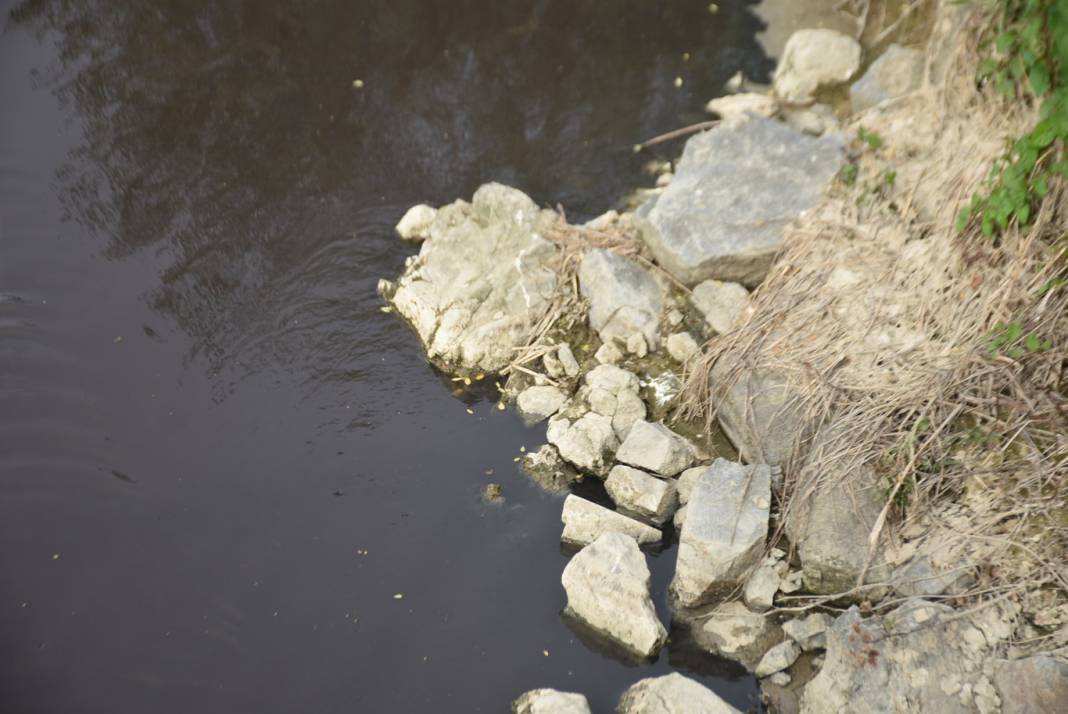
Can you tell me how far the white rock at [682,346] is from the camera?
463 cm

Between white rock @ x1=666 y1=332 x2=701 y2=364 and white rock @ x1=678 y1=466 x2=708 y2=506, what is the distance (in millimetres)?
749

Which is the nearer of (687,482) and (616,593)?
(616,593)

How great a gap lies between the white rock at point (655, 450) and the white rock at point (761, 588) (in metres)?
0.69

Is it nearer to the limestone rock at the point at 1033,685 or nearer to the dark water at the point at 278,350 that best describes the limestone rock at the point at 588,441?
the dark water at the point at 278,350

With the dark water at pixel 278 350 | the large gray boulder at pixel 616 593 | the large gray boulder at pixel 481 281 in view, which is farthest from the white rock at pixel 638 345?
the large gray boulder at pixel 616 593

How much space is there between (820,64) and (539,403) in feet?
11.8

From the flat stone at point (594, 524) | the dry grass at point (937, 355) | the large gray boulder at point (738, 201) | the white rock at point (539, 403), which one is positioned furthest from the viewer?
the large gray boulder at point (738, 201)

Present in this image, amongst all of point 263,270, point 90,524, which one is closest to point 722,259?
point 263,270

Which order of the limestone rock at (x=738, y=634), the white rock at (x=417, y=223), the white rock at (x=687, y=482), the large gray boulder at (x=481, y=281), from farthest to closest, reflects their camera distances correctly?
the white rock at (x=417, y=223) < the large gray boulder at (x=481, y=281) < the white rock at (x=687, y=482) < the limestone rock at (x=738, y=634)

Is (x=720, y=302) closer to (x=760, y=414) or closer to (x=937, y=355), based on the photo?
(x=760, y=414)

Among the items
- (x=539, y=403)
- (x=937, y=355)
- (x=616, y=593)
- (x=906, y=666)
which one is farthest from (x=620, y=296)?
(x=906, y=666)

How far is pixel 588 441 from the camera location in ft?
14.2

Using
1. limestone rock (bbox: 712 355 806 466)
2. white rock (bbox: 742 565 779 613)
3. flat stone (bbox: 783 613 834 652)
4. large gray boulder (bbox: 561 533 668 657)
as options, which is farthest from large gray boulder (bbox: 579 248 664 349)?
flat stone (bbox: 783 613 834 652)

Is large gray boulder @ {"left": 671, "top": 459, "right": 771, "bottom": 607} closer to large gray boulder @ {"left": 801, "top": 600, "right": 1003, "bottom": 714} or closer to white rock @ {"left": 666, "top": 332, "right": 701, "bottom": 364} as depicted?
large gray boulder @ {"left": 801, "top": 600, "right": 1003, "bottom": 714}
